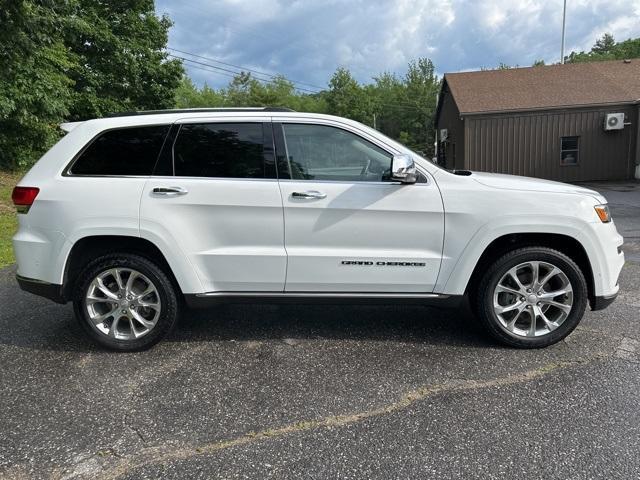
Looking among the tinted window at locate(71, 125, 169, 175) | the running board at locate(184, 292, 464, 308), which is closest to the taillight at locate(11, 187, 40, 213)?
the tinted window at locate(71, 125, 169, 175)

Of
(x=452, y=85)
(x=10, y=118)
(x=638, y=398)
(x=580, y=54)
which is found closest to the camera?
(x=638, y=398)

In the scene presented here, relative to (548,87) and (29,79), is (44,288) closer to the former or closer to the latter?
(29,79)

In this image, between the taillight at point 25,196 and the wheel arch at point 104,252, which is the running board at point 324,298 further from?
the taillight at point 25,196

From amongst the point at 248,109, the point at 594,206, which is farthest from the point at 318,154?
the point at 594,206

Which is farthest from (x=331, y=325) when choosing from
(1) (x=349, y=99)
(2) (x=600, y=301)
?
(1) (x=349, y=99)

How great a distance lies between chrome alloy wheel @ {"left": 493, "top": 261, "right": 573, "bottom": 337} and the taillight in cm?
359

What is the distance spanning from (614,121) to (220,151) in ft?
72.8

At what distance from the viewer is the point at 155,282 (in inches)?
148

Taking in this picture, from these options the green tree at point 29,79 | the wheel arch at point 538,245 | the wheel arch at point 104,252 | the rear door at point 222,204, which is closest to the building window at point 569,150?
the green tree at point 29,79

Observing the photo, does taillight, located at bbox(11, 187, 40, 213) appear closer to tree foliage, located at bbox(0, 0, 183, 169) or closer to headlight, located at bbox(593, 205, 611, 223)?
headlight, located at bbox(593, 205, 611, 223)

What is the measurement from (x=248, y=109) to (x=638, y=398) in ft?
11.2

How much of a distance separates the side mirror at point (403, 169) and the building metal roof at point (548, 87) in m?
20.1

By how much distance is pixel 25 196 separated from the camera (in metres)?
3.72

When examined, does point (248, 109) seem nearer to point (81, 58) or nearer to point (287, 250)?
point (287, 250)
